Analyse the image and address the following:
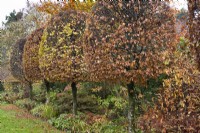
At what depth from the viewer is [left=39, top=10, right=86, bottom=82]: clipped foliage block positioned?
1389 cm

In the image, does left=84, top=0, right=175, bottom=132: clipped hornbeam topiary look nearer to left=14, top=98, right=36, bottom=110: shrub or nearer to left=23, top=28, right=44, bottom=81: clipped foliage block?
left=23, top=28, right=44, bottom=81: clipped foliage block

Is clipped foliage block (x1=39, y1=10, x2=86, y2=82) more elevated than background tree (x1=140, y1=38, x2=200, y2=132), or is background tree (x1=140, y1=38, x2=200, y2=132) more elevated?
clipped foliage block (x1=39, y1=10, x2=86, y2=82)

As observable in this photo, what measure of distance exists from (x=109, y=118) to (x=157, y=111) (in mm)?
7720

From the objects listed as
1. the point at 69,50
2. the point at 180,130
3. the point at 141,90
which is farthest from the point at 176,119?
the point at 69,50

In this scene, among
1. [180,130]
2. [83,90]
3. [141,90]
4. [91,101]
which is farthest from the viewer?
[83,90]

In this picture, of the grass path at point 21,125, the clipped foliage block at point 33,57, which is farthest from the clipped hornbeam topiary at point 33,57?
the grass path at point 21,125

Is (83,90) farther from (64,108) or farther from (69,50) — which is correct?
(69,50)

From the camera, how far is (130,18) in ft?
31.0

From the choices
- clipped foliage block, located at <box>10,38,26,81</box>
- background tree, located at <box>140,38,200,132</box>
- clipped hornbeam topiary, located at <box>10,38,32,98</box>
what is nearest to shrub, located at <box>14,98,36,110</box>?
clipped hornbeam topiary, located at <box>10,38,32,98</box>

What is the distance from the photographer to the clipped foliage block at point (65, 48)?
1389cm

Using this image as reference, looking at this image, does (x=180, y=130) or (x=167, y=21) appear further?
(x=167, y=21)

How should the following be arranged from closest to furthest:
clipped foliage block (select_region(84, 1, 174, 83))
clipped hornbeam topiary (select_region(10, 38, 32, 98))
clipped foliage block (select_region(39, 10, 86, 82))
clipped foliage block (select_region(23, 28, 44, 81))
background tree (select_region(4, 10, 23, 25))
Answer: clipped foliage block (select_region(84, 1, 174, 83)), clipped foliage block (select_region(39, 10, 86, 82)), clipped foliage block (select_region(23, 28, 44, 81)), clipped hornbeam topiary (select_region(10, 38, 32, 98)), background tree (select_region(4, 10, 23, 25))

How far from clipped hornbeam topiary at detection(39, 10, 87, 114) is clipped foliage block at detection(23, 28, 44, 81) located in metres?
5.67

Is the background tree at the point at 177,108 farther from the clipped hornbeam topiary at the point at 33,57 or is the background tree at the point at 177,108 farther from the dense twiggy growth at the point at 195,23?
the clipped hornbeam topiary at the point at 33,57
